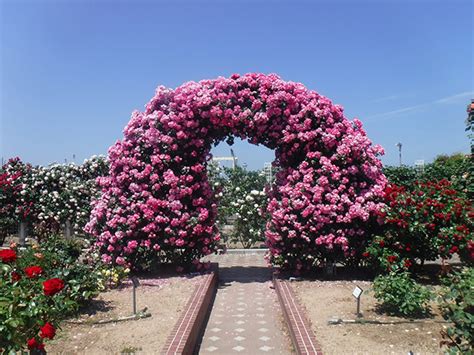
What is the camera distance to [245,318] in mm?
6820

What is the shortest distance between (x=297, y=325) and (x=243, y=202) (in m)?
7.69

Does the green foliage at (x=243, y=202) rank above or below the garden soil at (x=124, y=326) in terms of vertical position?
above

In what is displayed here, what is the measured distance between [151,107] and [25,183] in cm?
697

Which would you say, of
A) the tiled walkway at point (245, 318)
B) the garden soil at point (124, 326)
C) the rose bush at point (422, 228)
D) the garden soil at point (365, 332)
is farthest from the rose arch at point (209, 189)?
the garden soil at point (365, 332)

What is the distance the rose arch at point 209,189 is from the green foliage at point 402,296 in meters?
2.09

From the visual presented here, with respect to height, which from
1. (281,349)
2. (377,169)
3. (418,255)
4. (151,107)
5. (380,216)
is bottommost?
(281,349)

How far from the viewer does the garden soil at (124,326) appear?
4941 millimetres

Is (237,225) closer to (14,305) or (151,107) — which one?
(151,107)

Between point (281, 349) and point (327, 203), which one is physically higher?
point (327, 203)

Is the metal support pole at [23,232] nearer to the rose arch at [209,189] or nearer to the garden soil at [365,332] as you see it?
the rose arch at [209,189]

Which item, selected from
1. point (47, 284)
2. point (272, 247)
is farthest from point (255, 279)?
point (47, 284)

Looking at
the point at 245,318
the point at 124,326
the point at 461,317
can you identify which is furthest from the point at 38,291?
the point at 461,317

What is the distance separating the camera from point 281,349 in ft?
18.1

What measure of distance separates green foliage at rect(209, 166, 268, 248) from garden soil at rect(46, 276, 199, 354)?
5571 millimetres
